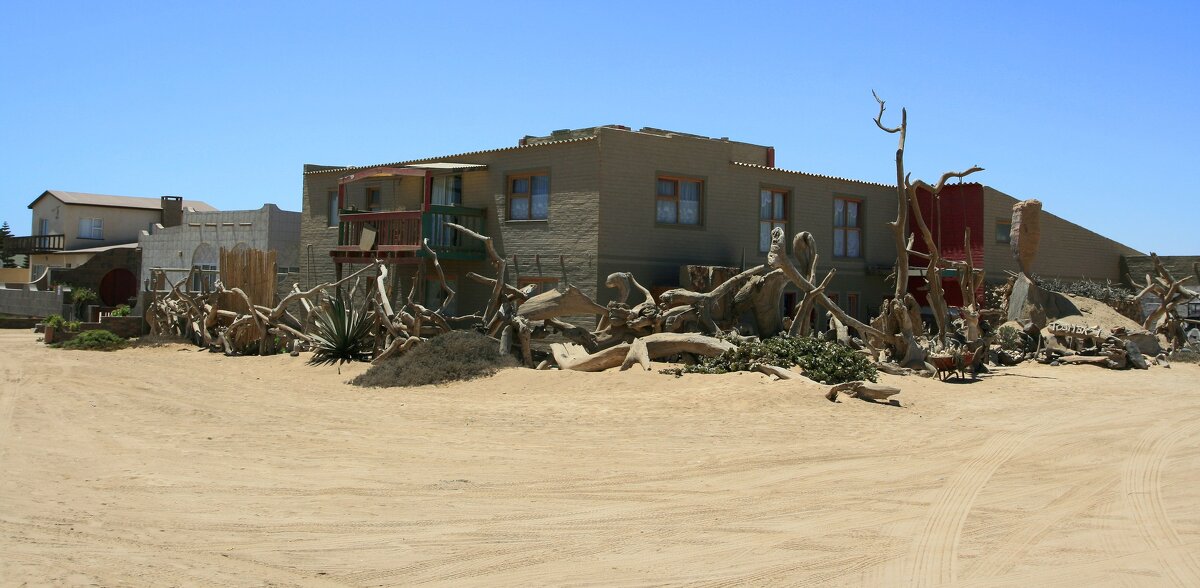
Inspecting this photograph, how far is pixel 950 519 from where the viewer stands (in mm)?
7641

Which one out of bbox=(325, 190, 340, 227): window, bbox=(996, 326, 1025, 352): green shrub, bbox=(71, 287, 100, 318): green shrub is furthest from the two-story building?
bbox=(996, 326, 1025, 352): green shrub

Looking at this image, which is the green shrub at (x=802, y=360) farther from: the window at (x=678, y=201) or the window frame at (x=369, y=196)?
the window frame at (x=369, y=196)

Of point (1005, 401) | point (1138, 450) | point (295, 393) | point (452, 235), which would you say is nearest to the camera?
point (1138, 450)

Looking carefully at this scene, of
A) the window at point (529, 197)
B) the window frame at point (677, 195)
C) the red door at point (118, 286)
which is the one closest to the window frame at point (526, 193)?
the window at point (529, 197)

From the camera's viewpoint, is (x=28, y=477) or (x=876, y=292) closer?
(x=28, y=477)

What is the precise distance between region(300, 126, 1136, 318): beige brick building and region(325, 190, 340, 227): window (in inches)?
1.5

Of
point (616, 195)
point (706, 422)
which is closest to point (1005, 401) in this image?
point (706, 422)

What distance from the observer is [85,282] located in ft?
134

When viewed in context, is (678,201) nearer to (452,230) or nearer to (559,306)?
(559,306)

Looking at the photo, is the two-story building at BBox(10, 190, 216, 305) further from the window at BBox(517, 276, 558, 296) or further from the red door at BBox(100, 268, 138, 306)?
the window at BBox(517, 276, 558, 296)

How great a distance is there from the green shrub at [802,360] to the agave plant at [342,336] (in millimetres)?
7858

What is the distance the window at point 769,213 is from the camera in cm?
2433

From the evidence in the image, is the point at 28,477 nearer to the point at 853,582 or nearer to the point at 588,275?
the point at 853,582

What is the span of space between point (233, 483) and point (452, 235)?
15.8 m
